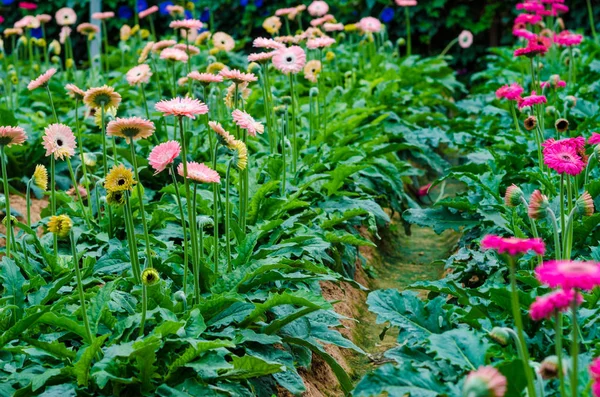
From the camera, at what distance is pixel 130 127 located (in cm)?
223

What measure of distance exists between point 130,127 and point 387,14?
681cm

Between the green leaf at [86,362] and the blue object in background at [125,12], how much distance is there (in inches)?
311

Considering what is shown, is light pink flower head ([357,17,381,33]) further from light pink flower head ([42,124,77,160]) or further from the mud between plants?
light pink flower head ([42,124,77,160])

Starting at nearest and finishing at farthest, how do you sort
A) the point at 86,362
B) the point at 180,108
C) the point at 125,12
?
the point at 86,362
the point at 180,108
the point at 125,12

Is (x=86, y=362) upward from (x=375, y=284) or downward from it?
upward

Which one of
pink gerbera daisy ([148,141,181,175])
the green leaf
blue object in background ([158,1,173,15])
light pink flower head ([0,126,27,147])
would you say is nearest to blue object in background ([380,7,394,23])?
blue object in background ([158,1,173,15])

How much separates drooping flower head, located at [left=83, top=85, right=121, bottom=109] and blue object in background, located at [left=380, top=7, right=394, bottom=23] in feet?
20.6

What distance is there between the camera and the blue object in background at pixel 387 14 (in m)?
8.70

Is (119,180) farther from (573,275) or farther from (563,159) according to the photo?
(573,275)

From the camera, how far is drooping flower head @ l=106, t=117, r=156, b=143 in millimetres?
2203

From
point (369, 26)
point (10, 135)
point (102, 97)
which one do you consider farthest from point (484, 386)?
point (369, 26)

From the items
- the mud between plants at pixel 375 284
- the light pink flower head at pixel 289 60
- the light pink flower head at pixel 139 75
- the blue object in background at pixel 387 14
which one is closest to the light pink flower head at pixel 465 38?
the blue object in background at pixel 387 14

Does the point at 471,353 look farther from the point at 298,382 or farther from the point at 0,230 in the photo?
the point at 0,230

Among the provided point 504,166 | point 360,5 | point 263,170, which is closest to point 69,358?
point 263,170
